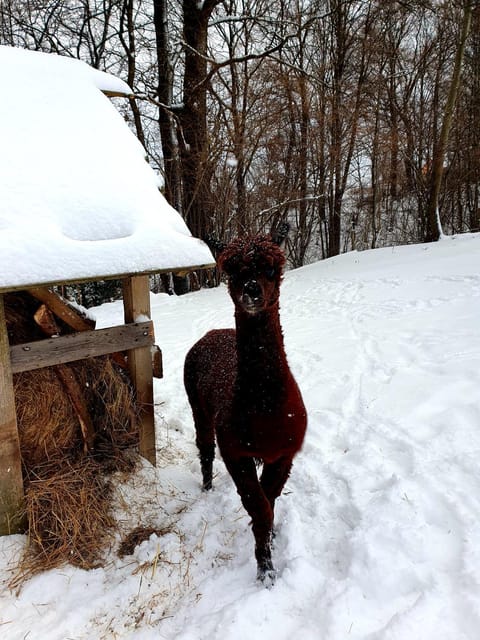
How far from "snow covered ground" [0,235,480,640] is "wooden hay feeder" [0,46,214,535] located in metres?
0.61

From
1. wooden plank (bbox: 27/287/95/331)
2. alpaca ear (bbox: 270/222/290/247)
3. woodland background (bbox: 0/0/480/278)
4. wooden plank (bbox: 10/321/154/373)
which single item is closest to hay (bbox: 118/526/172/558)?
wooden plank (bbox: 10/321/154/373)

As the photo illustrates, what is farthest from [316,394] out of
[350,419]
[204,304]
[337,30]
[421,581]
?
[337,30]

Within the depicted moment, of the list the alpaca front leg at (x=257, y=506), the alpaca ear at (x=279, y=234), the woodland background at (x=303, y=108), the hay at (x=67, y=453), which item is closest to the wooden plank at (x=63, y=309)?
the hay at (x=67, y=453)

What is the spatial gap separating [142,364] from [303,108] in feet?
44.0

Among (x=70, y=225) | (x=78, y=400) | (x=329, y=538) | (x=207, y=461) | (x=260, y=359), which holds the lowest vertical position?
(x=329, y=538)

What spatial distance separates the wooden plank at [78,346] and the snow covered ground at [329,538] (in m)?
1.05

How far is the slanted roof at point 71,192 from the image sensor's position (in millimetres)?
2068

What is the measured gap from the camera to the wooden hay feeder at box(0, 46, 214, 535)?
2104mm

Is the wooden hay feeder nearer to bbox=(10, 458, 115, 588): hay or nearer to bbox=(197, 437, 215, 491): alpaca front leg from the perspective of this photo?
bbox=(10, 458, 115, 588): hay

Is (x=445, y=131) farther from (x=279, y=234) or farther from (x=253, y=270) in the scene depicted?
(x=253, y=270)

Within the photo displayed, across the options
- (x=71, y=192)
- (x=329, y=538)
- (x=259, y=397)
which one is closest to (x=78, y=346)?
(x=71, y=192)

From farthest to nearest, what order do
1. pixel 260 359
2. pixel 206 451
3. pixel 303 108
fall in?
pixel 303 108, pixel 206 451, pixel 260 359

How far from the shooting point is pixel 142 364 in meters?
3.11

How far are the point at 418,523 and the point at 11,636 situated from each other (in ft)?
7.15
